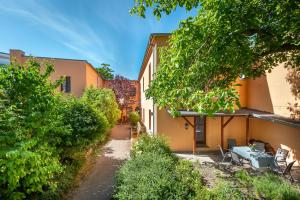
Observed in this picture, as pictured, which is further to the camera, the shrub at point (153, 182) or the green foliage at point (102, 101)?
the green foliage at point (102, 101)

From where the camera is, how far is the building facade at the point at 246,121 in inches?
389

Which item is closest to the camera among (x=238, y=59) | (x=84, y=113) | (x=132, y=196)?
(x=132, y=196)

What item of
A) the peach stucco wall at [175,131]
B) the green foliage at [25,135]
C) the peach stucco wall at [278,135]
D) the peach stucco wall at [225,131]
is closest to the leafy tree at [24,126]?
the green foliage at [25,135]

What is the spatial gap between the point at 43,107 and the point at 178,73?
3.91 metres

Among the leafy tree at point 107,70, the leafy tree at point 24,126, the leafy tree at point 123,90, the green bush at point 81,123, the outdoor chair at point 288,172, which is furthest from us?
the leafy tree at point 107,70

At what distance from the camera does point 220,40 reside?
16.5 feet

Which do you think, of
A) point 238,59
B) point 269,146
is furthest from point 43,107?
point 269,146

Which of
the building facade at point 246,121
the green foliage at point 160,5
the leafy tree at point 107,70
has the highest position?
the leafy tree at point 107,70

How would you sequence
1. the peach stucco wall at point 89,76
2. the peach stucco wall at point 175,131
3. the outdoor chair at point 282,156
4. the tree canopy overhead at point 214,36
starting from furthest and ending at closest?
the peach stucco wall at point 89,76
the peach stucco wall at point 175,131
the outdoor chair at point 282,156
the tree canopy overhead at point 214,36

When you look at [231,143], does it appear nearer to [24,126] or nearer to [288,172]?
[288,172]

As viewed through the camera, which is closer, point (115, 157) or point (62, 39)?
point (115, 157)

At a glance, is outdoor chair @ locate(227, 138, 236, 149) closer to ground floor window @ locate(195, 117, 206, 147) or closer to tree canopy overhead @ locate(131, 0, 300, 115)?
ground floor window @ locate(195, 117, 206, 147)

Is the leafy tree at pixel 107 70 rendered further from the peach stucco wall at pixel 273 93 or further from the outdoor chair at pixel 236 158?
the outdoor chair at pixel 236 158

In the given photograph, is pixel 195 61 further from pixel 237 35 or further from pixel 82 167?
pixel 82 167
